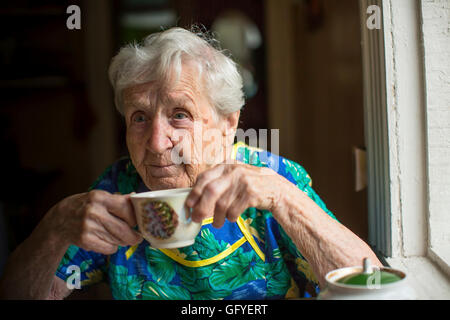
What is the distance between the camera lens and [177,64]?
1.20 m

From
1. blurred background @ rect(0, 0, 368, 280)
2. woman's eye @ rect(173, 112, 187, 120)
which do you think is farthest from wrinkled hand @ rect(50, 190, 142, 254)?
blurred background @ rect(0, 0, 368, 280)

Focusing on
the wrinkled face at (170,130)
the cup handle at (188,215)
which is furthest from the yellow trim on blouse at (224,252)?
the cup handle at (188,215)

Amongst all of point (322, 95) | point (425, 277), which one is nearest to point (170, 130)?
point (425, 277)

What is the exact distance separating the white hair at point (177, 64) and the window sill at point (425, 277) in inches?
23.8

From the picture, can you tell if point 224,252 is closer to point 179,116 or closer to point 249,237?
point 249,237

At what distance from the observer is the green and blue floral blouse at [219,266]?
1240 mm

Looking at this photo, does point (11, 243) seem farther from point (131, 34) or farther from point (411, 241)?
point (131, 34)

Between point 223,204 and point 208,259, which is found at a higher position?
point 223,204

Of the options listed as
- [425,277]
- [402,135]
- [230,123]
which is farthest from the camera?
[230,123]

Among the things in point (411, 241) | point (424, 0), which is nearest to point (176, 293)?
point (411, 241)

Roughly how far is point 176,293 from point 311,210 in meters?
0.45

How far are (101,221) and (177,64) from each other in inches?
18.7

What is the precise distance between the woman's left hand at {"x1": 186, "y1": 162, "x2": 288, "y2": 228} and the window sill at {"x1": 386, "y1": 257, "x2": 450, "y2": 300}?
0.31 metres
